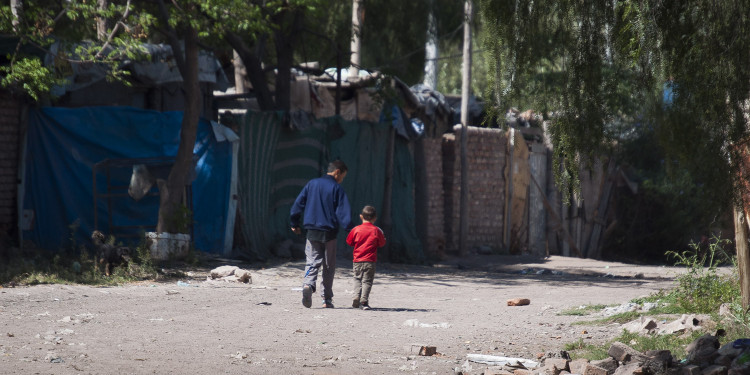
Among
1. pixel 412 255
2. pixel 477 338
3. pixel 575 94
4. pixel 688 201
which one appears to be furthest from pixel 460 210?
pixel 575 94

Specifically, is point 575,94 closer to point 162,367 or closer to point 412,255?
point 162,367

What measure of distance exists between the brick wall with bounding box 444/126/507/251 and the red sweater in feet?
26.8

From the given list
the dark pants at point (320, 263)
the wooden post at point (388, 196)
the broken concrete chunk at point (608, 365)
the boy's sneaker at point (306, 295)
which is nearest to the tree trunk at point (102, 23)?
the wooden post at point (388, 196)

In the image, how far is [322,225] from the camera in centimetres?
847

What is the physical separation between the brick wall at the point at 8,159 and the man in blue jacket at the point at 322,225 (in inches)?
222

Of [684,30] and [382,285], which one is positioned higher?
[684,30]

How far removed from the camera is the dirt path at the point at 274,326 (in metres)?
5.56

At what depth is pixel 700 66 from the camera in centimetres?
497

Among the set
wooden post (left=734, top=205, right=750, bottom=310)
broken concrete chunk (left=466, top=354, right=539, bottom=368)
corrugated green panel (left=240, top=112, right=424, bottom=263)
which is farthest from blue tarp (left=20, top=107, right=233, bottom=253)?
wooden post (left=734, top=205, right=750, bottom=310)

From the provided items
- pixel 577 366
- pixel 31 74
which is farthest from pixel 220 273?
pixel 577 366

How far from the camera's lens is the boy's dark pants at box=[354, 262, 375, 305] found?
860 centimetres

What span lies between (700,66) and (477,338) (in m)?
2.88

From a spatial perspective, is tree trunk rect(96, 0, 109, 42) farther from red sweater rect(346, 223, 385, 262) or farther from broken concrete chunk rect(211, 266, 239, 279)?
red sweater rect(346, 223, 385, 262)

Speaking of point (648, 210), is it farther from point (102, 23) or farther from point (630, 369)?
point (630, 369)
